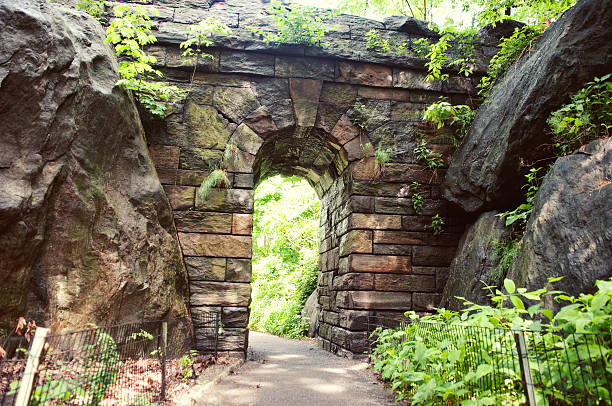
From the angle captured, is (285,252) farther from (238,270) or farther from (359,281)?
(238,270)

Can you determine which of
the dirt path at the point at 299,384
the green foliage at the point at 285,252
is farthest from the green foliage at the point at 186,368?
the green foliage at the point at 285,252

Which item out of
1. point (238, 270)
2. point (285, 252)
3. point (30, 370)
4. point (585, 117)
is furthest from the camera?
point (285, 252)

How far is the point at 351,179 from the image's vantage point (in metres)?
6.84

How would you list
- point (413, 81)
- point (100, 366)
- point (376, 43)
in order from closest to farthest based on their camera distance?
point (100, 366)
point (376, 43)
point (413, 81)

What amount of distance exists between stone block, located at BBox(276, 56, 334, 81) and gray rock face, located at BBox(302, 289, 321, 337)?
5178mm

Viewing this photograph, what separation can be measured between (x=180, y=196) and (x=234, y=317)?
1.94 metres

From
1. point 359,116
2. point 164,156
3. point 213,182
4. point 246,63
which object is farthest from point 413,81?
point 164,156

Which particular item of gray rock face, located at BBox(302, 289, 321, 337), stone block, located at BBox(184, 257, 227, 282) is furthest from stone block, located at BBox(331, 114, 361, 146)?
gray rock face, located at BBox(302, 289, 321, 337)

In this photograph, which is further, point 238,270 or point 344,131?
point 344,131

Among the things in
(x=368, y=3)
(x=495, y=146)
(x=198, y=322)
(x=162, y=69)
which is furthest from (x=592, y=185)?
(x=368, y=3)

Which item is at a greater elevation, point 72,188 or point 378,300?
point 72,188

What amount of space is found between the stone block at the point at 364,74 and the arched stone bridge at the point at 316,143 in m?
0.02

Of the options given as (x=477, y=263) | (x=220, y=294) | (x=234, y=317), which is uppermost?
(x=477, y=263)

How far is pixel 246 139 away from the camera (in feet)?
21.6
